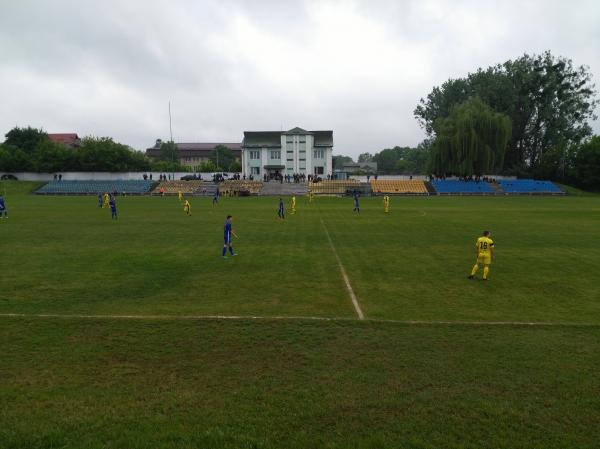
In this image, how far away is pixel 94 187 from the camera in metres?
69.8

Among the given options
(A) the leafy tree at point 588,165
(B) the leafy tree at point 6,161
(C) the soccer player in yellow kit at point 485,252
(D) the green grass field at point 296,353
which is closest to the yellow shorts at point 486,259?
(C) the soccer player in yellow kit at point 485,252

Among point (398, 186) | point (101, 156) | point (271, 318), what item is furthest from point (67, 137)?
point (271, 318)

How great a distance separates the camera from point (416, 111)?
8438cm

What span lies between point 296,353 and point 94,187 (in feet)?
235

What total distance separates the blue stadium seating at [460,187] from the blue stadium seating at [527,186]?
282 cm

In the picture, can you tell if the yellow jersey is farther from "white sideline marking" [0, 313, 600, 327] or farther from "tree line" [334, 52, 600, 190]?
"tree line" [334, 52, 600, 190]

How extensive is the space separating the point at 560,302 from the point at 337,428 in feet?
27.0

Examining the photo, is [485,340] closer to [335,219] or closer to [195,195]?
[335,219]

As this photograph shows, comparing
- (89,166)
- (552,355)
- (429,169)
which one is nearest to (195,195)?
(89,166)

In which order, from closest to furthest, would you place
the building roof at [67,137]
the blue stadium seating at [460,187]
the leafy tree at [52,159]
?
the blue stadium seating at [460,187] → the leafy tree at [52,159] → the building roof at [67,137]

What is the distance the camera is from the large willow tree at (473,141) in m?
64.1

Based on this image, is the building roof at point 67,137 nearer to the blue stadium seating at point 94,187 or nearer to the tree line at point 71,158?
the tree line at point 71,158

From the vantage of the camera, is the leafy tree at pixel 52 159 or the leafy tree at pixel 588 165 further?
the leafy tree at pixel 52 159

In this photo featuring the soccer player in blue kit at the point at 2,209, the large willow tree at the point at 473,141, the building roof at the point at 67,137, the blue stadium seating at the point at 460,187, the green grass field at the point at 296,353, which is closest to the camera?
the green grass field at the point at 296,353
